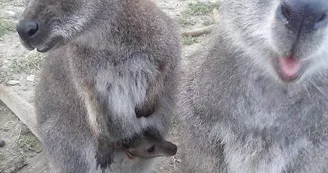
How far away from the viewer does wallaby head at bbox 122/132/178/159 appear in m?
3.46

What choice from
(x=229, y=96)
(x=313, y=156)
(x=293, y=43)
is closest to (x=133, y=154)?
(x=229, y=96)

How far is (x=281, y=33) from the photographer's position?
205 centimetres

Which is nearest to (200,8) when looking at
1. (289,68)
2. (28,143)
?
(28,143)

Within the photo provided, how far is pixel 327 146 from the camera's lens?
2.59 metres

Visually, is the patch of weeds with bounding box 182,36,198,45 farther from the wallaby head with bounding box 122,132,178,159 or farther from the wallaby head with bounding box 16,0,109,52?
the wallaby head with bounding box 16,0,109,52

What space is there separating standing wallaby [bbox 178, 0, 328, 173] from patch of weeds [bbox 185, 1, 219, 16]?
2633 mm

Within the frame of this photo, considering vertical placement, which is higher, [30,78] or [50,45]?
[50,45]

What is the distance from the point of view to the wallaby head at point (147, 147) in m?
3.46

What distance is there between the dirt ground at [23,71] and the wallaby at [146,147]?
0.49 meters

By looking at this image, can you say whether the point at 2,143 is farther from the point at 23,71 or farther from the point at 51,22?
the point at 51,22

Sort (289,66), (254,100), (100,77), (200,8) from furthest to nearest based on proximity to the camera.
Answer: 1. (200,8)
2. (100,77)
3. (254,100)
4. (289,66)

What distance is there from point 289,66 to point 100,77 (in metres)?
1.39

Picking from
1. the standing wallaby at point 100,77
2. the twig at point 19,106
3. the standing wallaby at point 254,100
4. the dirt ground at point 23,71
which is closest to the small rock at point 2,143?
the dirt ground at point 23,71

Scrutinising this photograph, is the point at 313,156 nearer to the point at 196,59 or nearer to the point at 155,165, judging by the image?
the point at 196,59
